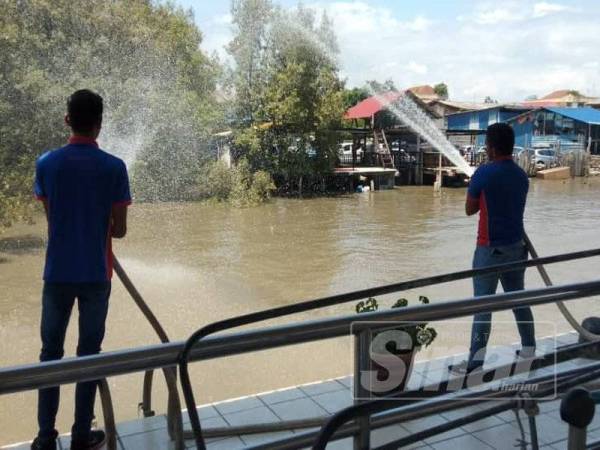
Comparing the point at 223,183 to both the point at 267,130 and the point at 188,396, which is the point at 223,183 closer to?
the point at 267,130

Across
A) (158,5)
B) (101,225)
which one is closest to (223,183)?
(158,5)

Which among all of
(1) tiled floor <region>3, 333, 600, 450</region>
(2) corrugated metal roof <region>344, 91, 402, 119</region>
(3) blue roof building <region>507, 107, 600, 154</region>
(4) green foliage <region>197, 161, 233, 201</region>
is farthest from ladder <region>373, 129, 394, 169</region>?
(1) tiled floor <region>3, 333, 600, 450</region>

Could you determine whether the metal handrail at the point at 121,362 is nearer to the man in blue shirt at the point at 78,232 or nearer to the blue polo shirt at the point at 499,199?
the man in blue shirt at the point at 78,232

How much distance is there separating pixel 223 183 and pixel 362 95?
101 ft

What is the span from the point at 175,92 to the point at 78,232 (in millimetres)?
21076

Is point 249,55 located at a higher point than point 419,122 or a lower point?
higher

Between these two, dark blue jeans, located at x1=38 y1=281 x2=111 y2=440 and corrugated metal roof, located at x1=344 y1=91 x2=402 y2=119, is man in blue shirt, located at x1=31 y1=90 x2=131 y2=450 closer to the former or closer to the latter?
dark blue jeans, located at x1=38 y1=281 x2=111 y2=440

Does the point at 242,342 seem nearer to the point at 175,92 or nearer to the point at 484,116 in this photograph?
the point at 175,92

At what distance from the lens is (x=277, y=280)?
11.3 meters

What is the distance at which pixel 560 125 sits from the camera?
4134 centimetres

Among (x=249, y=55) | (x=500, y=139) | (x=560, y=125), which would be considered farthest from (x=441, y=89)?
(x=500, y=139)

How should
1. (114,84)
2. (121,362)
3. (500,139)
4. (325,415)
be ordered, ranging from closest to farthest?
(121,362) < (325,415) < (500,139) < (114,84)

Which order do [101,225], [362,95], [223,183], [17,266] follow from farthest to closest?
[362,95]
[223,183]
[17,266]
[101,225]

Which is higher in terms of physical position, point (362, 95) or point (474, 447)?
point (362, 95)
